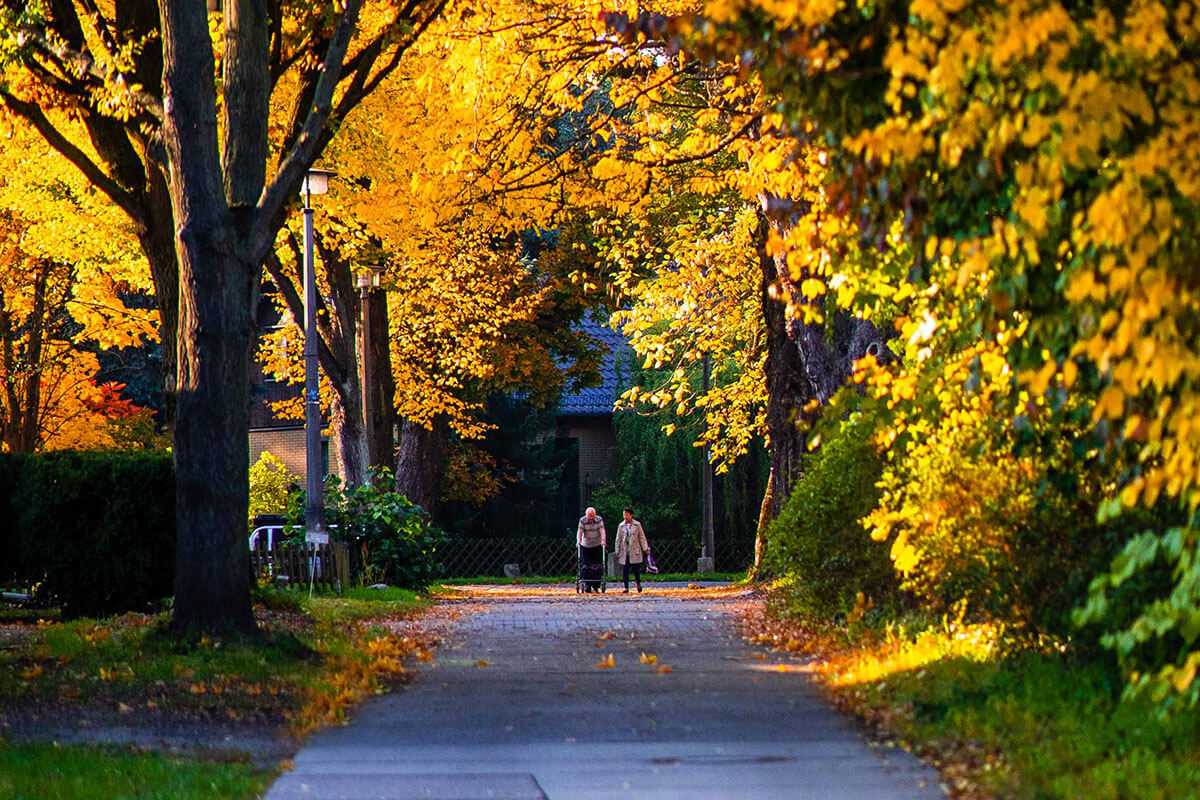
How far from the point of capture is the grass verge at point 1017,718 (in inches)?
268

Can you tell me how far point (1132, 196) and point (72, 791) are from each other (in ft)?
17.7

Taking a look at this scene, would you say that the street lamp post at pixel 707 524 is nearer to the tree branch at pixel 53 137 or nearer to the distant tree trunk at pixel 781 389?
the distant tree trunk at pixel 781 389

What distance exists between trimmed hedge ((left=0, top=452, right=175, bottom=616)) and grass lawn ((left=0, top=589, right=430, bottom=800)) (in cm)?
66

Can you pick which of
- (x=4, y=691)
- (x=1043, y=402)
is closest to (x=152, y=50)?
(x=4, y=691)

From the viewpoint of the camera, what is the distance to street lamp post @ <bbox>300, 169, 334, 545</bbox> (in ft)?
72.1

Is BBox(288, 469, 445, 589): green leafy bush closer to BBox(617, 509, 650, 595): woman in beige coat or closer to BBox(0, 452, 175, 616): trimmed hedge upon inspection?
BBox(617, 509, 650, 595): woman in beige coat

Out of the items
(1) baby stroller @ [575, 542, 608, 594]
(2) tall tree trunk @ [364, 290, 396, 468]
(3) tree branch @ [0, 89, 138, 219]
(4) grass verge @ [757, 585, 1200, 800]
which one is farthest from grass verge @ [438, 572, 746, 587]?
(4) grass verge @ [757, 585, 1200, 800]

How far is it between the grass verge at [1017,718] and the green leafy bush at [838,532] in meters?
2.06

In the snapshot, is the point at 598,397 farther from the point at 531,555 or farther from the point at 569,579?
the point at 569,579

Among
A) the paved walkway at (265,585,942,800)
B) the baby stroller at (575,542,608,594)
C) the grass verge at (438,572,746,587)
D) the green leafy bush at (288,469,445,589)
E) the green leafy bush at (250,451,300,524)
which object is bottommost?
the paved walkway at (265,585,942,800)

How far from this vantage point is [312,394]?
74.6ft

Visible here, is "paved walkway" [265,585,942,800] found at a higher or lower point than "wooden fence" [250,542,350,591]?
lower

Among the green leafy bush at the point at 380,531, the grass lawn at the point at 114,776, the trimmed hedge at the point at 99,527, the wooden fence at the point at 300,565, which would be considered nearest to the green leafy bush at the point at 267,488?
the green leafy bush at the point at 380,531

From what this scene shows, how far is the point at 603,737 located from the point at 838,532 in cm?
549
